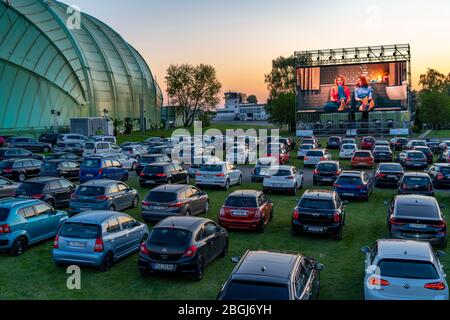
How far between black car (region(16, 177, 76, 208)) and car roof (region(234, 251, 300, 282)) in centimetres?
1189

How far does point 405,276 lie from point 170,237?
5.41 metres

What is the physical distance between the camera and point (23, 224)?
45.2 ft

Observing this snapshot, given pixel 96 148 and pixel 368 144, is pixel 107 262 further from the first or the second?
pixel 368 144

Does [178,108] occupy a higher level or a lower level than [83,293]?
higher

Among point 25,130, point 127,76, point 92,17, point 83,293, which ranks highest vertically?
point 92,17

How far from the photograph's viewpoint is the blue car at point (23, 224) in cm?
1335

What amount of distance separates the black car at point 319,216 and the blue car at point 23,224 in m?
7.95

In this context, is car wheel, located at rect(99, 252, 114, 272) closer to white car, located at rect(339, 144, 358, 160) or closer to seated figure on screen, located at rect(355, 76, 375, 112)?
white car, located at rect(339, 144, 358, 160)

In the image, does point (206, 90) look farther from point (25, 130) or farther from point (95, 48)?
point (25, 130)

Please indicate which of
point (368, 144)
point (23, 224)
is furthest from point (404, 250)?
point (368, 144)

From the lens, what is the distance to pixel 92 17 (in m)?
87.0

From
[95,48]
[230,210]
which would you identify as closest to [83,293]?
[230,210]
